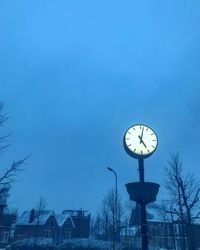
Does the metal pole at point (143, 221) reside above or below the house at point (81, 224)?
below

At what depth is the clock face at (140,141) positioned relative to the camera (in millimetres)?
6605

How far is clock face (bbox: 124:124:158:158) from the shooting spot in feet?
21.7

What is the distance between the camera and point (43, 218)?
7169cm

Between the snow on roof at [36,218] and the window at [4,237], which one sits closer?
the window at [4,237]

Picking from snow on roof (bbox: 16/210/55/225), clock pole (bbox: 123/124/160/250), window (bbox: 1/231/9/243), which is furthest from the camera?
snow on roof (bbox: 16/210/55/225)

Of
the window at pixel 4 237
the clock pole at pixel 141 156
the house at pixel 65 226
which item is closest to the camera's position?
the clock pole at pixel 141 156

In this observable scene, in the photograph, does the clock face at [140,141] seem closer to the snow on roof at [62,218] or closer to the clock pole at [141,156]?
the clock pole at [141,156]

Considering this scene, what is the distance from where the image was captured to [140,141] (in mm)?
6777

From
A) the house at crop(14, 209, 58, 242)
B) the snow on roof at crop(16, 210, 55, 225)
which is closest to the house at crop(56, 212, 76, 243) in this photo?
the house at crop(14, 209, 58, 242)

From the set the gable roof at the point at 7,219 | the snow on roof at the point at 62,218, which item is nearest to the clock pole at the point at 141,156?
the gable roof at the point at 7,219

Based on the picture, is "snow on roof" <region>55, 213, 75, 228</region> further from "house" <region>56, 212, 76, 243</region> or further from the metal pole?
the metal pole

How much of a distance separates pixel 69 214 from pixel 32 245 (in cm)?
3134

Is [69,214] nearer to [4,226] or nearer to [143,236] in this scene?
[4,226]

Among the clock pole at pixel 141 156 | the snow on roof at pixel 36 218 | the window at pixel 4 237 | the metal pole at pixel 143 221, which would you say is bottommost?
the metal pole at pixel 143 221
